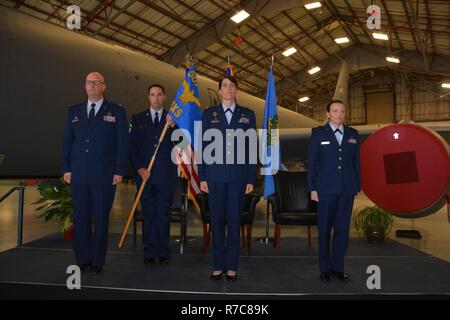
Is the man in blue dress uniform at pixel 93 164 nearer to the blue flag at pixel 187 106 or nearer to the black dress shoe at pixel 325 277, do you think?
the blue flag at pixel 187 106

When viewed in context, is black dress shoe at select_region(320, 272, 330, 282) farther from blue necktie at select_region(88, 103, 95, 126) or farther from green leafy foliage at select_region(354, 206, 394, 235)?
blue necktie at select_region(88, 103, 95, 126)

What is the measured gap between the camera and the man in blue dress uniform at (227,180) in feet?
9.23

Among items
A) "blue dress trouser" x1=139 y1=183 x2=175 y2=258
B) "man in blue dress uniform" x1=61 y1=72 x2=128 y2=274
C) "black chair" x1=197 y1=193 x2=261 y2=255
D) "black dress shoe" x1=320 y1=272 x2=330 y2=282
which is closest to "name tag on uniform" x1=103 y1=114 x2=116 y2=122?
"man in blue dress uniform" x1=61 y1=72 x2=128 y2=274

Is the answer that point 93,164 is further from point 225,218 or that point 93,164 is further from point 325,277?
point 325,277

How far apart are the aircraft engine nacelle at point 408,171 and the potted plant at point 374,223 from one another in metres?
0.65

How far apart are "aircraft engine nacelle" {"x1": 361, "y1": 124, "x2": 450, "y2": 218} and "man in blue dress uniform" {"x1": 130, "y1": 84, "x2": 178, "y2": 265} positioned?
3.12 m

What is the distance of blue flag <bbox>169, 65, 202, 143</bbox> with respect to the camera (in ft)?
11.3

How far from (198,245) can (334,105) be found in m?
2.16

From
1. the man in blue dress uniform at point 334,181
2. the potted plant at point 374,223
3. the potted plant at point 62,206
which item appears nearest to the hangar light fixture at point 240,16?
the potted plant at point 374,223

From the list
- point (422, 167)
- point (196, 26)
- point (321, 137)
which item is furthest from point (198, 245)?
point (196, 26)

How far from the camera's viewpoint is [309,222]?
3.85 metres

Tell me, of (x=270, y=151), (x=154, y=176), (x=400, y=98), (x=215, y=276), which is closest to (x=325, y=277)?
(x=215, y=276)

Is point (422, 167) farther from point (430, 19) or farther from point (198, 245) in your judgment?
point (430, 19)

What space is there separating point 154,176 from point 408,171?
11.5ft
